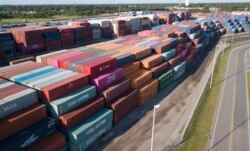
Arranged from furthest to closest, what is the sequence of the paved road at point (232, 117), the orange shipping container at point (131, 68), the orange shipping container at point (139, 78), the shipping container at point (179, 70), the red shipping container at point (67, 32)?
the red shipping container at point (67, 32) → the shipping container at point (179, 70) → the orange shipping container at point (131, 68) → the orange shipping container at point (139, 78) → the paved road at point (232, 117)

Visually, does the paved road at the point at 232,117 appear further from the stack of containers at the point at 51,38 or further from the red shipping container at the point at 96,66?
the stack of containers at the point at 51,38

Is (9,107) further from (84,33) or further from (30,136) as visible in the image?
(84,33)

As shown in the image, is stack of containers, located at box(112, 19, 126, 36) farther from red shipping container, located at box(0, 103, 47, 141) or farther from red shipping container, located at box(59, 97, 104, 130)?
red shipping container, located at box(0, 103, 47, 141)

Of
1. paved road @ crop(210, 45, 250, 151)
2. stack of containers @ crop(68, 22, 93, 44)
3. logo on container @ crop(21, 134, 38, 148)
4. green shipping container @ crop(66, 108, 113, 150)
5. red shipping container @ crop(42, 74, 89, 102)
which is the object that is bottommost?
paved road @ crop(210, 45, 250, 151)

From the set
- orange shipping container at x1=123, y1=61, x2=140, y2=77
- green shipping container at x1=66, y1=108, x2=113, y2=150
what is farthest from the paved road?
orange shipping container at x1=123, y1=61, x2=140, y2=77

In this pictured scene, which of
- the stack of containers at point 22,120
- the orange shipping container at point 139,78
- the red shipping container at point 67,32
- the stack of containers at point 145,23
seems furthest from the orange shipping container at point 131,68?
the stack of containers at point 145,23

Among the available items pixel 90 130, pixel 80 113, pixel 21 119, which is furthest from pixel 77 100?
pixel 21 119
